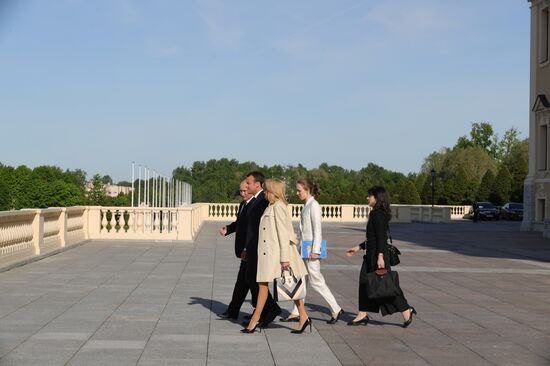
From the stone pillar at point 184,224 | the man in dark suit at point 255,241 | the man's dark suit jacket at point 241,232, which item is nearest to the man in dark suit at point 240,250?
the man's dark suit jacket at point 241,232

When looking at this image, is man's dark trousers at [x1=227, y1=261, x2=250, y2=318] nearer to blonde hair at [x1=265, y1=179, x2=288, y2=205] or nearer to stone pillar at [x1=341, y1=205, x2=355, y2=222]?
blonde hair at [x1=265, y1=179, x2=288, y2=205]

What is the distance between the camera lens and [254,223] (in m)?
9.77

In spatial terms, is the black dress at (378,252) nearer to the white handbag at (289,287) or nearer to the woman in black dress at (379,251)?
the woman in black dress at (379,251)

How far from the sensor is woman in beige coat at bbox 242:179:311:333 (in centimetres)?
923

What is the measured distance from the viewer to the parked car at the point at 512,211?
211 feet

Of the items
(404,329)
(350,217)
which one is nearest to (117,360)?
(404,329)

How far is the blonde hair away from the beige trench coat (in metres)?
0.05

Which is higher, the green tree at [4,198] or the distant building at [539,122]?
the distant building at [539,122]

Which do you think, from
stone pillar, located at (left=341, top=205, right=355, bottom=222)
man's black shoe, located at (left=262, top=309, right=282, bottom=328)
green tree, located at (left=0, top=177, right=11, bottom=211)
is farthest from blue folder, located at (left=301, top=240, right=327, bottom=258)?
green tree, located at (left=0, top=177, right=11, bottom=211)

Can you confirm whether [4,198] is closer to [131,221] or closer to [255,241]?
[131,221]

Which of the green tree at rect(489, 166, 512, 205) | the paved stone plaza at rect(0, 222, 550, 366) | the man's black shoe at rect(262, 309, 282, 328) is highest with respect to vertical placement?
the green tree at rect(489, 166, 512, 205)

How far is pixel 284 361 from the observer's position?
7.73 meters

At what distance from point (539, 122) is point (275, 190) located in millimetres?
35277

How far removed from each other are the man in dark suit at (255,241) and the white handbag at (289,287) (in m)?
0.16
